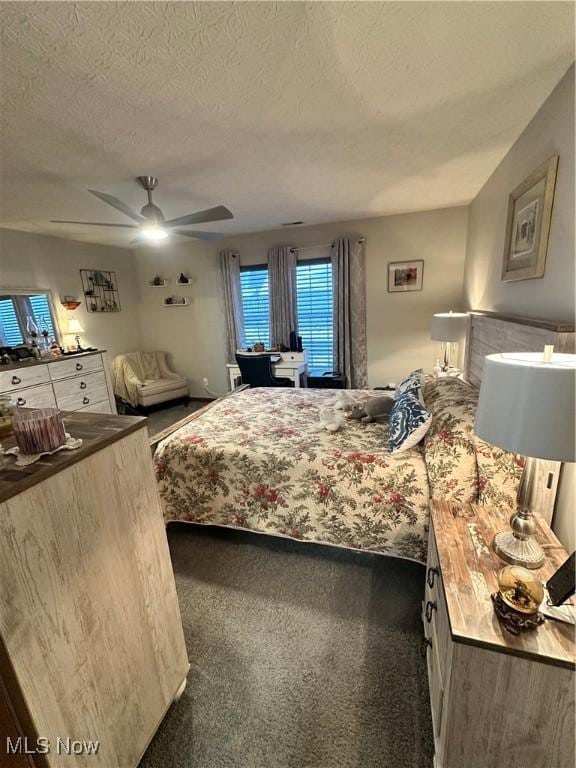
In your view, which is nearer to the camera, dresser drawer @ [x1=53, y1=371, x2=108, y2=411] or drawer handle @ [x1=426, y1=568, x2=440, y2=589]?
drawer handle @ [x1=426, y1=568, x2=440, y2=589]

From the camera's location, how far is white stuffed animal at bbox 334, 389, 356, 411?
2596mm

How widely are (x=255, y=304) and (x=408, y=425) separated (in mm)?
3486

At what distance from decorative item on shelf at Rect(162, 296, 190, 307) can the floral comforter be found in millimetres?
3245

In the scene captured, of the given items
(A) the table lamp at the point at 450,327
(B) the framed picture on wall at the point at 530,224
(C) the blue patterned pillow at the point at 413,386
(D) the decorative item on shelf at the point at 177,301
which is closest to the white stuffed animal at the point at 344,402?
(C) the blue patterned pillow at the point at 413,386

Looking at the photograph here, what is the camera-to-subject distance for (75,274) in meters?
4.39

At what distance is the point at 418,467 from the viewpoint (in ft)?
5.82

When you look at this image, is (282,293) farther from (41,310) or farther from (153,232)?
(41,310)

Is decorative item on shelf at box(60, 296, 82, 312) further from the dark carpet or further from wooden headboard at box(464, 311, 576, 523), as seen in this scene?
wooden headboard at box(464, 311, 576, 523)

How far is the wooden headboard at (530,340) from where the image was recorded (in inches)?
51.2

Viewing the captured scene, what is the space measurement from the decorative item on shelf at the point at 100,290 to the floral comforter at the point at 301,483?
3.35 m

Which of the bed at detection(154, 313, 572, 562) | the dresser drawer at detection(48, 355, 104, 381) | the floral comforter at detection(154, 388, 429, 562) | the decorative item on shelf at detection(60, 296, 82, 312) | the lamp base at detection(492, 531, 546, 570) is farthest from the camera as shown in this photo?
the decorative item on shelf at detection(60, 296, 82, 312)

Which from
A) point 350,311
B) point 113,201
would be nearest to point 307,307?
point 350,311

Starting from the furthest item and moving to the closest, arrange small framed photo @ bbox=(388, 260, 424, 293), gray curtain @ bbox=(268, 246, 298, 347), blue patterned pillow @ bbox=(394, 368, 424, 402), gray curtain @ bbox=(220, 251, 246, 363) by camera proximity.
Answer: gray curtain @ bbox=(220, 251, 246, 363) < gray curtain @ bbox=(268, 246, 298, 347) < small framed photo @ bbox=(388, 260, 424, 293) < blue patterned pillow @ bbox=(394, 368, 424, 402)

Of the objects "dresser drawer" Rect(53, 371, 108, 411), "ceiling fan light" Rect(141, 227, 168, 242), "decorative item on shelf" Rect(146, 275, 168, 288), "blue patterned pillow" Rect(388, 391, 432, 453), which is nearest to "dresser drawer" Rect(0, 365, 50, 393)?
"dresser drawer" Rect(53, 371, 108, 411)
